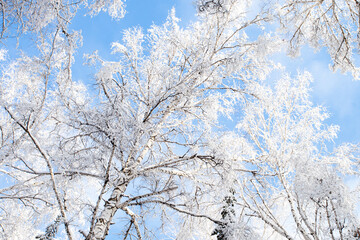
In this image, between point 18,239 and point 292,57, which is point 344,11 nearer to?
point 292,57

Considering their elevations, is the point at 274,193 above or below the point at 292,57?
below

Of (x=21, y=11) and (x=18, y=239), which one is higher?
(x=21, y=11)

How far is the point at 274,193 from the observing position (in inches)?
289

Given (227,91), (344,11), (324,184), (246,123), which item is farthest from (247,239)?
(246,123)

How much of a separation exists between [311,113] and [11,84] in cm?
952

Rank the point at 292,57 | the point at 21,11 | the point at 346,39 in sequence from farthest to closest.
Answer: the point at 292,57 → the point at 346,39 → the point at 21,11

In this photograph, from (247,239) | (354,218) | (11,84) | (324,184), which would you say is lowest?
(247,239)

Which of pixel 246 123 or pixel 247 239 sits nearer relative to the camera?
pixel 247 239

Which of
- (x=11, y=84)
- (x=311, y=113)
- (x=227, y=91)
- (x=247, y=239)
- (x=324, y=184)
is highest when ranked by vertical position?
(x=11, y=84)

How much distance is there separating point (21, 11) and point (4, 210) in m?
6.17

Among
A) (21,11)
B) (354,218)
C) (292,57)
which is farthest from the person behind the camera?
(292,57)

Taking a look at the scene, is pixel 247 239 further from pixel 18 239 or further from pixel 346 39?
pixel 18 239

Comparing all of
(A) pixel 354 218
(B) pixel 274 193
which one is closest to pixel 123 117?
(A) pixel 354 218

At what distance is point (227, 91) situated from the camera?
20.6 feet
